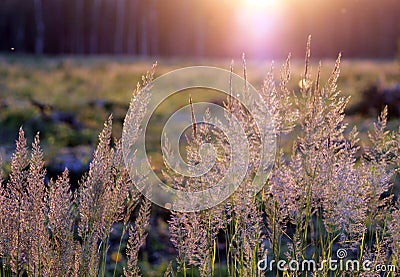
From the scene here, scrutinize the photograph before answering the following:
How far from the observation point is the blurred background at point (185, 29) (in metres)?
51.8

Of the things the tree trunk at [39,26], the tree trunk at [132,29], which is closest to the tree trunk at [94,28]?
the tree trunk at [132,29]

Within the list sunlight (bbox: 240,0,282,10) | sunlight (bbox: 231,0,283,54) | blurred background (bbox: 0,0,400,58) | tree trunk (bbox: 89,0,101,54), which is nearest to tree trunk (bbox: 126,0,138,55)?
blurred background (bbox: 0,0,400,58)

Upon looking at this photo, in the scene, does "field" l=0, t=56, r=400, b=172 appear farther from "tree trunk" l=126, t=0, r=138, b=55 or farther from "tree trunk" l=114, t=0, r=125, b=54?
"tree trunk" l=126, t=0, r=138, b=55

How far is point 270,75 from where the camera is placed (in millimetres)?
2297

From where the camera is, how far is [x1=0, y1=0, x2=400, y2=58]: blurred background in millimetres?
51844

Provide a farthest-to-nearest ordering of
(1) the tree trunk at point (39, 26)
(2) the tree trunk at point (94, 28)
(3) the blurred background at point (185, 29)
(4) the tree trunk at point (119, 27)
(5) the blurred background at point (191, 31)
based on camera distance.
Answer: (4) the tree trunk at point (119, 27), (2) the tree trunk at point (94, 28), (3) the blurred background at point (185, 29), (1) the tree trunk at point (39, 26), (5) the blurred background at point (191, 31)

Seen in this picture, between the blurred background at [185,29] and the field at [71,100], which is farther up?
the blurred background at [185,29]

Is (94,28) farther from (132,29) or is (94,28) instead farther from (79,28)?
(132,29)

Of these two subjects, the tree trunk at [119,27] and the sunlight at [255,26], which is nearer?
the sunlight at [255,26]

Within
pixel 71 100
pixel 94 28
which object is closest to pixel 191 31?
pixel 94 28

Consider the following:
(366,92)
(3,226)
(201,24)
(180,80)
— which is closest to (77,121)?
(366,92)

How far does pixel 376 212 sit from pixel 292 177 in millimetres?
470

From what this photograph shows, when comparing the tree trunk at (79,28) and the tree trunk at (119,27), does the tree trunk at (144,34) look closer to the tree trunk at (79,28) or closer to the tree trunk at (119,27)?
the tree trunk at (119,27)

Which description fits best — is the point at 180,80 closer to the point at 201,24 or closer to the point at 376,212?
the point at 376,212
